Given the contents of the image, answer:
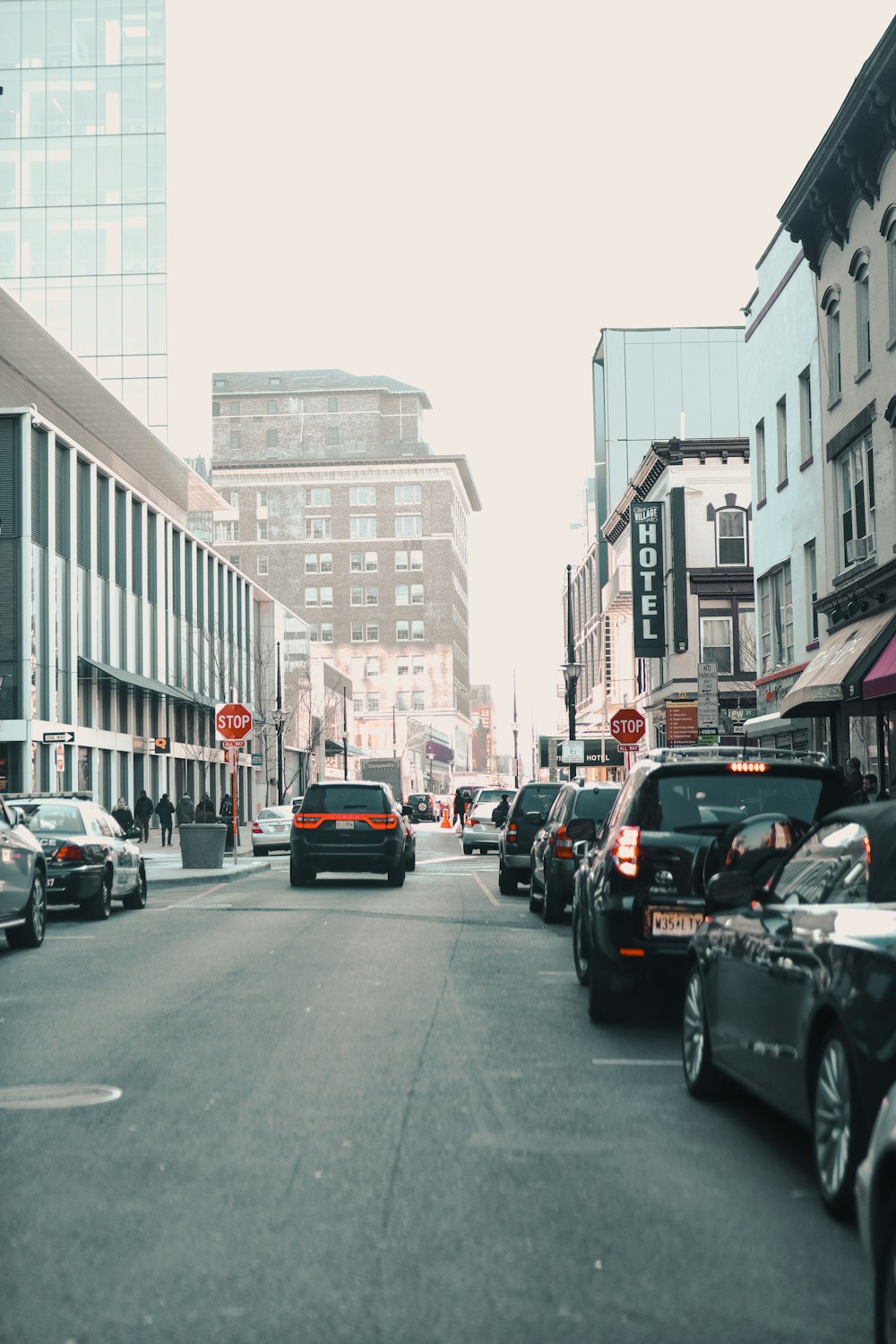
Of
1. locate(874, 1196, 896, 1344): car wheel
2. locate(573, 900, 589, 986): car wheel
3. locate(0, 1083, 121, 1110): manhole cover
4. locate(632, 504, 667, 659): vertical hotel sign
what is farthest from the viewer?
locate(632, 504, 667, 659): vertical hotel sign

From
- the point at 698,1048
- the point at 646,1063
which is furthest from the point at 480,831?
the point at 698,1048

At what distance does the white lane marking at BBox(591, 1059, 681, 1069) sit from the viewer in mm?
9266

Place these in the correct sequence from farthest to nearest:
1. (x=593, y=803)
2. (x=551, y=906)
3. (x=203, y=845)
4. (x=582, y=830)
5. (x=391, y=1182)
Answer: (x=203, y=845) → (x=551, y=906) → (x=593, y=803) → (x=582, y=830) → (x=391, y=1182)

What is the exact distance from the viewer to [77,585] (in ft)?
166

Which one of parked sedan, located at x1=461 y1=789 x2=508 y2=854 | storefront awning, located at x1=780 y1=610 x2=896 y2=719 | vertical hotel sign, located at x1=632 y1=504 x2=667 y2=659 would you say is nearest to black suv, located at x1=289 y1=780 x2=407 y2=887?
storefront awning, located at x1=780 y1=610 x2=896 y2=719

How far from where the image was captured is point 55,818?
20047 mm

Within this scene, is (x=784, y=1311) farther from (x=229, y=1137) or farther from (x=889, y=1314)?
(x=229, y=1137)

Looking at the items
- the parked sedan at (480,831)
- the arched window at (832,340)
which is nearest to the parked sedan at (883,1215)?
the arched window at (832,340)

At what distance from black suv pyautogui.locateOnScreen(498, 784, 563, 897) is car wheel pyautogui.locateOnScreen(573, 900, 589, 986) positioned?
10.7m

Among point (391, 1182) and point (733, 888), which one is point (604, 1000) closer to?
point (733, 888)

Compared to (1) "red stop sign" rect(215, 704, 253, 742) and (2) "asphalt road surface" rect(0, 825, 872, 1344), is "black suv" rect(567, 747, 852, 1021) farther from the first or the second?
(1) "red stop sign" rect(215, 704, 253, 742)

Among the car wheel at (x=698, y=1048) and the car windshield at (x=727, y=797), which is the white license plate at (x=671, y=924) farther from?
the car wheel at (x=698, y=1048)

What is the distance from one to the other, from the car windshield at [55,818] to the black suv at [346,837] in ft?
22.6

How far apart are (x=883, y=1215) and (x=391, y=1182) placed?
269cm
